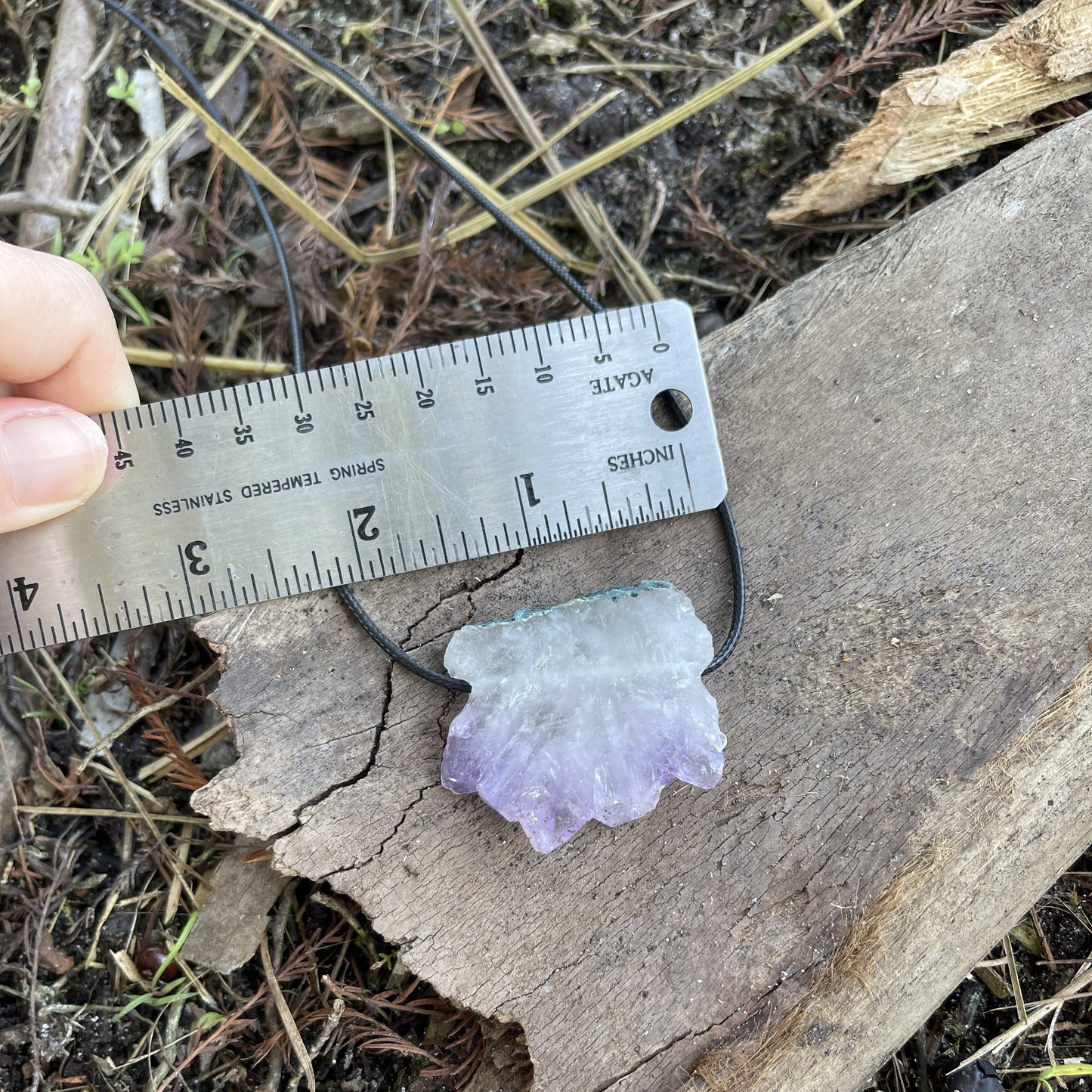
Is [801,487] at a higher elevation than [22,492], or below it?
below

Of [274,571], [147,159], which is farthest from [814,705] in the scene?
[147,159]

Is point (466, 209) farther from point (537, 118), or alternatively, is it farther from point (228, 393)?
point (228, 393)

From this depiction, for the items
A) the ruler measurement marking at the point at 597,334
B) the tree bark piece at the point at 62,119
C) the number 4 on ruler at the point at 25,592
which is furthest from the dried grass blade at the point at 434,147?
the number 4 on ruler at the point at 25,592

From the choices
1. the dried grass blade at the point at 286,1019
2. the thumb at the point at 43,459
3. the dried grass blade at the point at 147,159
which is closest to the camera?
the thumb at the point at 43,459

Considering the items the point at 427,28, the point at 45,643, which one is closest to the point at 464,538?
the point at 45,643

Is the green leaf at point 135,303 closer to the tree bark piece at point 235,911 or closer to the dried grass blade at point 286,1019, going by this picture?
the tree bark piece at point 235,911

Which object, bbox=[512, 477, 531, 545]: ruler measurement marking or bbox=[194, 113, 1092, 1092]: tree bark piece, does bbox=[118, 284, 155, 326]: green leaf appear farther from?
bbox=[512, 477, 531, 545]: ruler measurement marking

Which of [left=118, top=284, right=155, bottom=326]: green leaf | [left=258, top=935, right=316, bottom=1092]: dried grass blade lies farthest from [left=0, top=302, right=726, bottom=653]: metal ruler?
[left=258, top=935, right=316, bottom=1092]: dried grass blade
